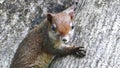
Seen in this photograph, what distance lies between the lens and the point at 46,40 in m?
5.29

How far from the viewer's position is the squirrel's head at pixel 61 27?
4.57m

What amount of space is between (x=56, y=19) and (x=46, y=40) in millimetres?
531

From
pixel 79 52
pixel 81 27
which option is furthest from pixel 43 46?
pixel 79 52

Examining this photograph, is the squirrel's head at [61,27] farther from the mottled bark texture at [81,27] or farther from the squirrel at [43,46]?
the mottled bark texture at [81,27]

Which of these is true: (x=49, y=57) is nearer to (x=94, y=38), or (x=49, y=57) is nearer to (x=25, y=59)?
(x=25, y=59)

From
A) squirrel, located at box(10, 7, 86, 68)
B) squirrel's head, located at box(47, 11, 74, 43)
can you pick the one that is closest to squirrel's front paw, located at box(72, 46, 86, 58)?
squirrel, located at box(10, 7, 86, 68)

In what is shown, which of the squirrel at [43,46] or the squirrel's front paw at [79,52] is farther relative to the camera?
the squirrel at [43,46]

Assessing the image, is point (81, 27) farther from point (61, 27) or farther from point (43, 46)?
point (43, 46)

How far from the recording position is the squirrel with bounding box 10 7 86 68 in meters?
4.84

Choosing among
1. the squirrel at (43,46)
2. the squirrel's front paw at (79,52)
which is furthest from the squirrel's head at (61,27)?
the squirrel's front paw at (79,52)

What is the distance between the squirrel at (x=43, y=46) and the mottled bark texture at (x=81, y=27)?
20 centimetres

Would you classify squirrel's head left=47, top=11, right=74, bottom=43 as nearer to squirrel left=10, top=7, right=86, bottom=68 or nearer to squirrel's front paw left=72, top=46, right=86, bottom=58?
squirrel left=10, top=7, right=86, bottom=68

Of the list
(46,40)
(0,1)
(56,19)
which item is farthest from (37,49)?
(0,1)

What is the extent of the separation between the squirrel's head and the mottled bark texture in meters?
0.20
